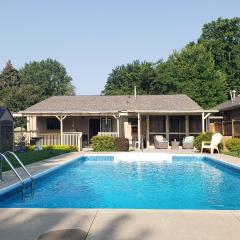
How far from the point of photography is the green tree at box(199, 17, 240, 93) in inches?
2035

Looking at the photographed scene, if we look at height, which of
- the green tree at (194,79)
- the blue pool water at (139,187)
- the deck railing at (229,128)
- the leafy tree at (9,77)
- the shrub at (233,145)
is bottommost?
the blue pool water at (139,187)

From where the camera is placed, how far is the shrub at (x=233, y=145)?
66.1 ft

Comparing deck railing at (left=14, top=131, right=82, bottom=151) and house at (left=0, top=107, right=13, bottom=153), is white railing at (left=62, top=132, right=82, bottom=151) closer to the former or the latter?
deck railing at (left=14, top=131, right=82, bottom=151)

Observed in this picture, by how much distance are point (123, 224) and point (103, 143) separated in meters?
17.4

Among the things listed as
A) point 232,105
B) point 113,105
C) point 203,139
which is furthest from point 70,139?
point 232,105

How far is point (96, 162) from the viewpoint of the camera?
19203 millimetres

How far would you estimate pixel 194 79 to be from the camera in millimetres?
45094

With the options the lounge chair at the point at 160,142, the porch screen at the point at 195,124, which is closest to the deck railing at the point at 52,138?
the lounge chair at the point at 160,142

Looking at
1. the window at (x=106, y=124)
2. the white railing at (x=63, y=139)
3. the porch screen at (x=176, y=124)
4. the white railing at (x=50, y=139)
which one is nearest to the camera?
the white railing at (x=63, y=139)

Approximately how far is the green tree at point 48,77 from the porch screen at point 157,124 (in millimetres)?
49017

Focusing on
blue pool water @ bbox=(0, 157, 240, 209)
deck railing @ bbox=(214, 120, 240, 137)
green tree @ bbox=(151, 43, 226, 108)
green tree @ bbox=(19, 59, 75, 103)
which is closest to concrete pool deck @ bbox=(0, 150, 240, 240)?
blue pool water @ bbox=(0, 157, 240, 209)

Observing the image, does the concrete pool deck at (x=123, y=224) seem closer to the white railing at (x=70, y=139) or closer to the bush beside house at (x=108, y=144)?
the bush beside house at (x=108, y=144)

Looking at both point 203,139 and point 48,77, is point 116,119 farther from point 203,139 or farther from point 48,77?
point 48,77

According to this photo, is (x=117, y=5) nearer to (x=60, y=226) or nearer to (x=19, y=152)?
(x=19, y=152)
